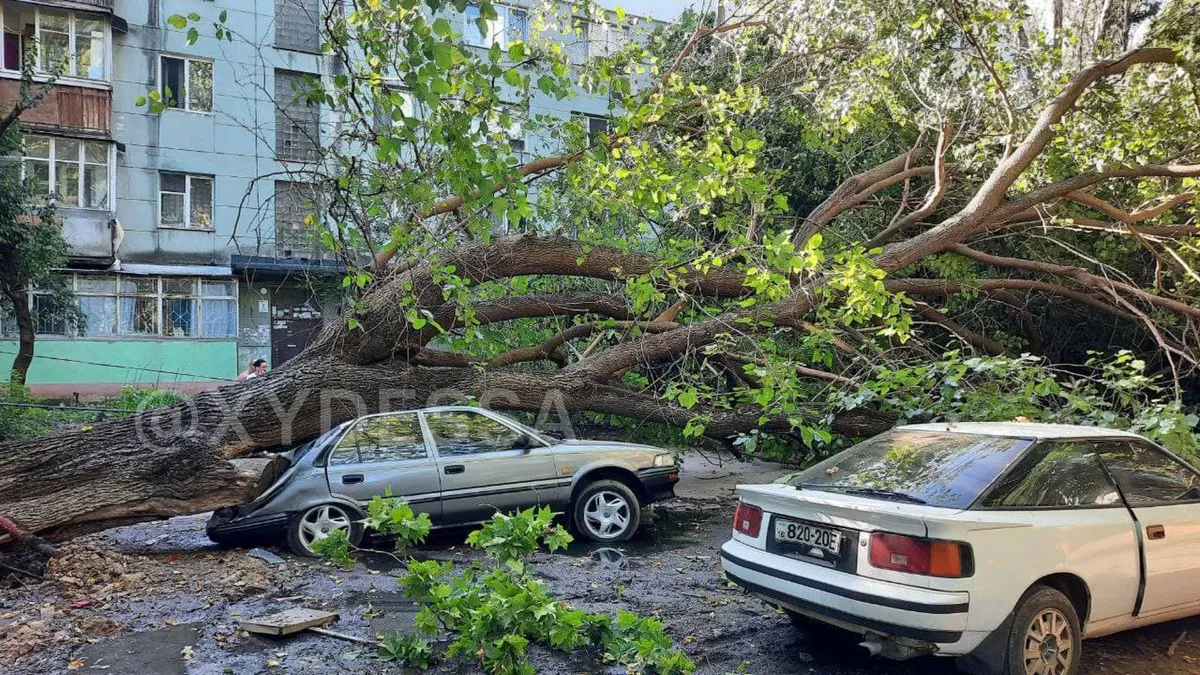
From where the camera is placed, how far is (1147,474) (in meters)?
4.65

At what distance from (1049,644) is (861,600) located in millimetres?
1023

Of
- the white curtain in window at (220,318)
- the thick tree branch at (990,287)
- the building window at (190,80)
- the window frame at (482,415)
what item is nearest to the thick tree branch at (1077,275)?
the thick tree branch at (990,287)

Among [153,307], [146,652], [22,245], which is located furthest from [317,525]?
→ [153,307]

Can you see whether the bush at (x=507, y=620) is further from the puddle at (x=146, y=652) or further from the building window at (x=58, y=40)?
the building window at (x=58, y=40)

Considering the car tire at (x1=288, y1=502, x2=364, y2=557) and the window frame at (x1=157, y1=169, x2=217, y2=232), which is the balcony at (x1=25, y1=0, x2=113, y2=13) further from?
the car tire at (x1=288, y1=502, x2=364, y2=557)

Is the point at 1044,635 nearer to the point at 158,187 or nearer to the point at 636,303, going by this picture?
the point at 636,303

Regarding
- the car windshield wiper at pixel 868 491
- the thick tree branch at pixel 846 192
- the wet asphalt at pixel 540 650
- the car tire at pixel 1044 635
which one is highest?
the thick tree branch at pixel 846 192

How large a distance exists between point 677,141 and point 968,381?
14.7 ft

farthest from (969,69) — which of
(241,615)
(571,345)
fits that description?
(241,615)

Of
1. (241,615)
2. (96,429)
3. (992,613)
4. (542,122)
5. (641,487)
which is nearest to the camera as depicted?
(992,613)

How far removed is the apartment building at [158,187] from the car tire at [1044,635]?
1685 cm

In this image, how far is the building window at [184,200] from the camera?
22.1 m

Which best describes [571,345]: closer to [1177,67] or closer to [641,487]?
[641,487]

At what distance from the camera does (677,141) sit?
9922 millimetres
